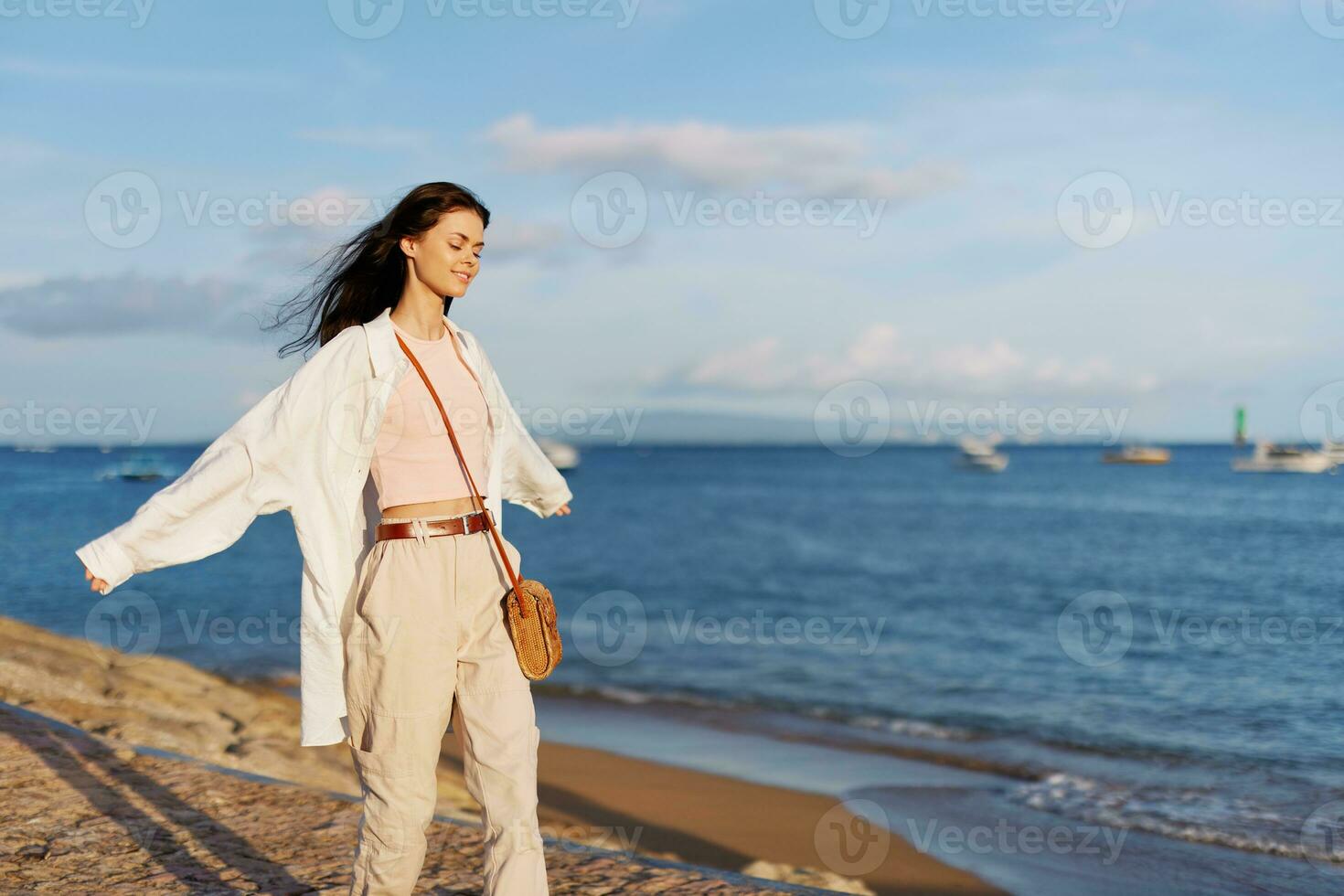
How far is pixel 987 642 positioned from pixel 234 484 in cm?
1434

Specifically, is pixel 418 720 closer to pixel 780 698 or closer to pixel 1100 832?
pixel 1100 832

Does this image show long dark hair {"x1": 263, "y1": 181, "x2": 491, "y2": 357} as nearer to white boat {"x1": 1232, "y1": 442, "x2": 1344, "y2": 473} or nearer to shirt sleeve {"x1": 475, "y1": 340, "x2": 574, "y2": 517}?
shirt sleeve {"x1": 475, "y1": 340, "x2": 574, "y2": 517}

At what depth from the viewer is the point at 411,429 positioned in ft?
8.79

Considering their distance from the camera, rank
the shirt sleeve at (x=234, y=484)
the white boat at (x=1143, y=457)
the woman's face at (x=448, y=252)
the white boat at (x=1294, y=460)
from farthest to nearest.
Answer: the white boat at (x=1143, y=457)
the white boat at (x=1294, y=460)
the woman's face at (x=448, y=252)
the shirt sleeve at (x=234, y=484)

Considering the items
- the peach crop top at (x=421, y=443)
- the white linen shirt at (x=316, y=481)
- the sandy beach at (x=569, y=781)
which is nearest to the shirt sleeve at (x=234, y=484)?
the white linen shirt at (x=316, y=481)

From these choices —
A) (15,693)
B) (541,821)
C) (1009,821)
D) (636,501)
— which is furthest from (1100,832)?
(636,501)

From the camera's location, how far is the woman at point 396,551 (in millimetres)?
2561

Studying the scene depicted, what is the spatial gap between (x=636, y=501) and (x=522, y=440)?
55105 mm

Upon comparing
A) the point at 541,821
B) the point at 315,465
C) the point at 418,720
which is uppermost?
the point at 315,465

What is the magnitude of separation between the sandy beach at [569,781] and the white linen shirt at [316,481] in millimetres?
3088

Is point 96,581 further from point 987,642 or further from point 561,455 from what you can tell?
point 561,455

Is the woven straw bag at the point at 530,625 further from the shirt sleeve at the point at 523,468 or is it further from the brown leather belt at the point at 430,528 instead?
the shirt sleeve at the point at 523,468

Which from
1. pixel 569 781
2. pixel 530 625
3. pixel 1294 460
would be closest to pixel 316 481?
pixel 530 625

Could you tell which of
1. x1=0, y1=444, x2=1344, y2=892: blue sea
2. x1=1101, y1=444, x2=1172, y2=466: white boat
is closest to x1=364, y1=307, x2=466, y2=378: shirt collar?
x1=0, y1=444, x2=1344, y2=892: blue sea
